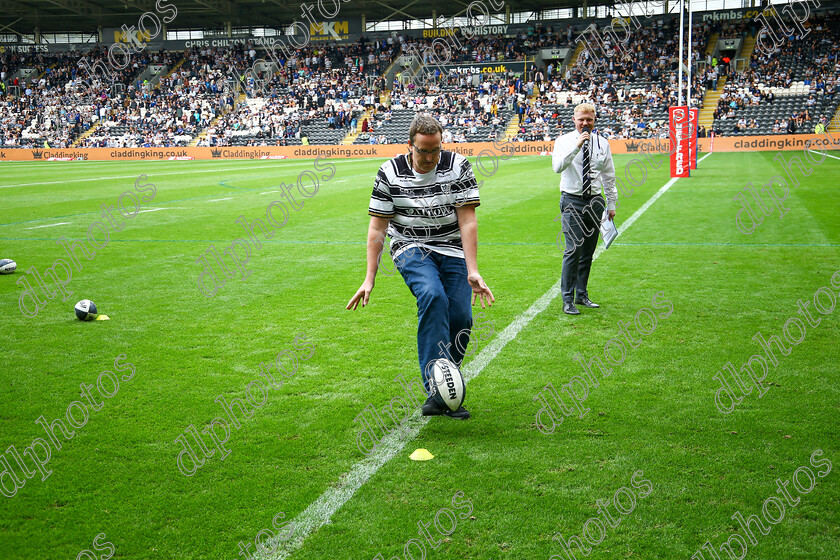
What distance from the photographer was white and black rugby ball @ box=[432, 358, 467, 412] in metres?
4.31

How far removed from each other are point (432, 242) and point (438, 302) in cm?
46

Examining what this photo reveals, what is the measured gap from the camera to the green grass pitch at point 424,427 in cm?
329

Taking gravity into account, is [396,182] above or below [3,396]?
above

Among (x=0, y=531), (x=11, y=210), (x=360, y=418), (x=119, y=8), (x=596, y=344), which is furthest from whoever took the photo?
(x=119, y=8)

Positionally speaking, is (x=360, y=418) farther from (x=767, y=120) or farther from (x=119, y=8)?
(x=119, y=8)

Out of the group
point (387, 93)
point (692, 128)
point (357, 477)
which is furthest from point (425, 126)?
point (387, 93)

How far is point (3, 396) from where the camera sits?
503 cm

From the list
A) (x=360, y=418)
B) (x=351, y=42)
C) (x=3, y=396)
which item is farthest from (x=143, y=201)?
(x=351, y=42)

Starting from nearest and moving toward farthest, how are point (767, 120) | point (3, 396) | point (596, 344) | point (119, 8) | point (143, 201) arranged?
point (3, 396) → point (596, 344) → point (143, 201) → point (767, 120) → point (119, 8)

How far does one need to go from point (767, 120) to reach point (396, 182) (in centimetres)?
3976

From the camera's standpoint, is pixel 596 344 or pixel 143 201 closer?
pixel 596 344

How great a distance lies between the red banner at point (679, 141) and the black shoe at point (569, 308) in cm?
1625

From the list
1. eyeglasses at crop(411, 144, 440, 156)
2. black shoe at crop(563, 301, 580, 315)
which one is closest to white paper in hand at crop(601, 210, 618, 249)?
black shoe at crop(563, 301, 580, 315)

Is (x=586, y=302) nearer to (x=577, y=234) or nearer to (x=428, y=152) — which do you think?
(x=577, y=234)
